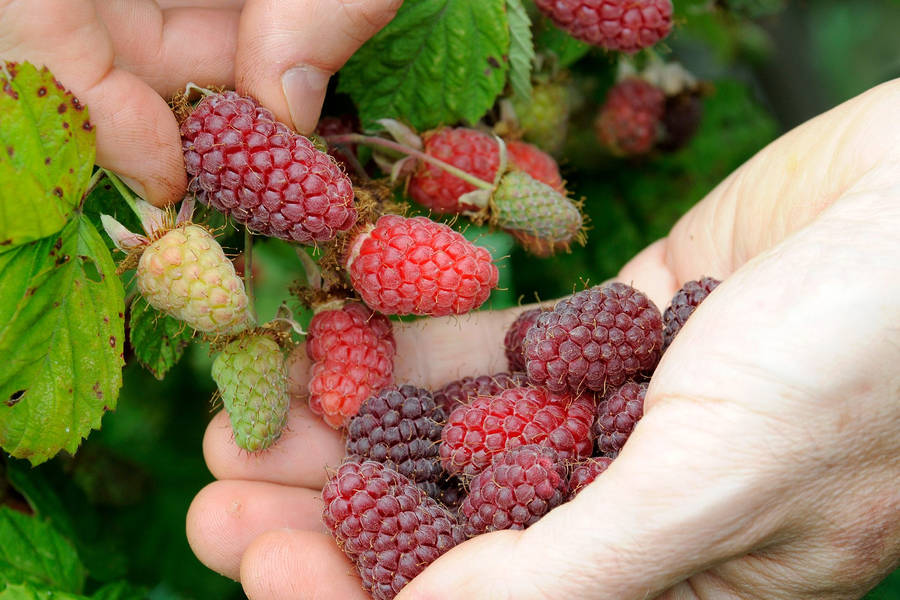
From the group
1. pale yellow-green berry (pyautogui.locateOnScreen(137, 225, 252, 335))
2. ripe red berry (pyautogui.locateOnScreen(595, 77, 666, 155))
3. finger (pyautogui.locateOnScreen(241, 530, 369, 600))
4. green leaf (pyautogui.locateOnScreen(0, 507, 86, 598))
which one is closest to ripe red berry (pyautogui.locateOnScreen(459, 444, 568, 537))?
finger (pyautogui.locateOnScreen(241, 530, 369, 600))

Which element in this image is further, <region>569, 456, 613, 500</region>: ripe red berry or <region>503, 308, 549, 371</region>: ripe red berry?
<region>503, 308, 549, 371</region>: ripe red berry

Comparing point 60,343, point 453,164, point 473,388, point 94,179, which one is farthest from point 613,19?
point 60,343

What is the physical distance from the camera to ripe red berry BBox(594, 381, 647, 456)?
1.40 meters

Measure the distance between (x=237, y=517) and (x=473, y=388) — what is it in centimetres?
51

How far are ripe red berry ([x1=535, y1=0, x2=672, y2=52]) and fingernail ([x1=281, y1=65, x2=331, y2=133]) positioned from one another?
564 millimetres

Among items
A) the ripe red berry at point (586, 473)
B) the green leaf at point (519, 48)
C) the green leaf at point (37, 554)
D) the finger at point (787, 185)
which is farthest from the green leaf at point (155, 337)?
the finger at point (787, 185)

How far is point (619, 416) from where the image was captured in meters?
1.41

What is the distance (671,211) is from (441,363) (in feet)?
3.50

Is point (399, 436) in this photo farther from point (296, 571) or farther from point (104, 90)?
point (104, 90)

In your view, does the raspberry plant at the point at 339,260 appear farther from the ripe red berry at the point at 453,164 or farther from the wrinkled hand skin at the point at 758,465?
the wrinkled hand skin at the point at 758,465

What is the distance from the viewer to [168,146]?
133 centimetres

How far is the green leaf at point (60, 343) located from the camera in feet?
4.33

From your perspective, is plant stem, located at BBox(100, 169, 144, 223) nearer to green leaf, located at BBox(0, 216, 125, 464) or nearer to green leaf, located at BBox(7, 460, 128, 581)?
green leaf, located at BBox(0, 216, 125, 464)

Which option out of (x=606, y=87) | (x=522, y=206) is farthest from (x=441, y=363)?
(x=606, y=87)
